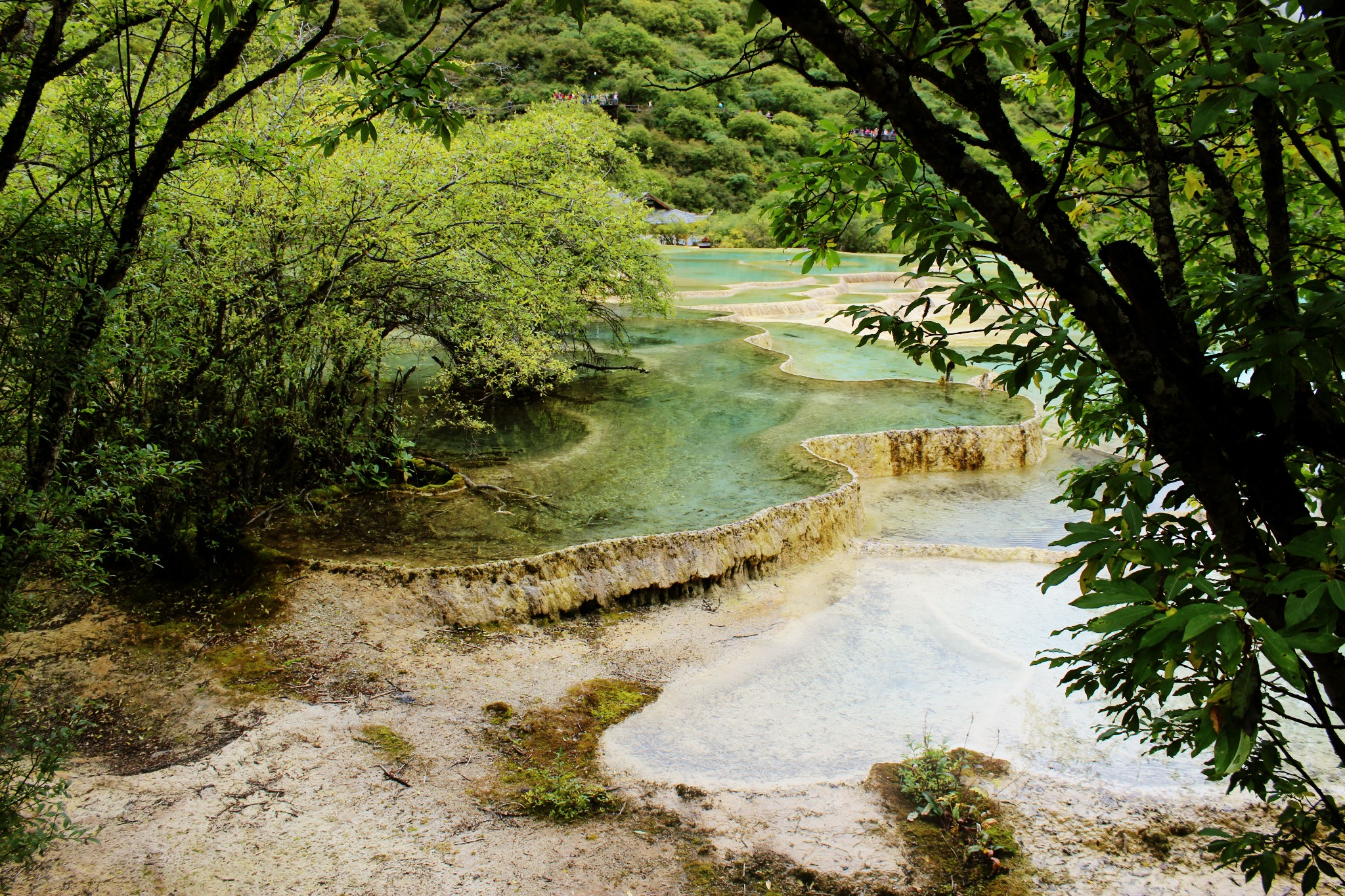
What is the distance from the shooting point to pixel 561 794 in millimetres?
5078

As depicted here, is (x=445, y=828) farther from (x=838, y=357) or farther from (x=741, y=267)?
(x=741, y=267)

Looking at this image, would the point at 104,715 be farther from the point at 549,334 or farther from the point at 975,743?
the point at 549,334

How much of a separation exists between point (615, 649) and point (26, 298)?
509cm

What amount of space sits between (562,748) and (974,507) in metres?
7.73

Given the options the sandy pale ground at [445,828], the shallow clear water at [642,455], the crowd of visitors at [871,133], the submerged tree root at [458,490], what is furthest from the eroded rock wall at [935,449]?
the crowd of visitors at [871,133]

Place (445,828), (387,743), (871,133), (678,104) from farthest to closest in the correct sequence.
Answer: (678,104)
(387,743)
(445,828)
(871,133)

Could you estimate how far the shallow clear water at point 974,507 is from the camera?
10.3m

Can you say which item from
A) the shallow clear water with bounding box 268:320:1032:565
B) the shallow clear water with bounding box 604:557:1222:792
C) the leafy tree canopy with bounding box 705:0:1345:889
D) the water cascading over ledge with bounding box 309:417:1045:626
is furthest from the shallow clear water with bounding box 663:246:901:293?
the leafy tree canopy with bounding box 705:0:1345:889

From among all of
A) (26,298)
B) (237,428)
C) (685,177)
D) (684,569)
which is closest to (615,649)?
(684,569)

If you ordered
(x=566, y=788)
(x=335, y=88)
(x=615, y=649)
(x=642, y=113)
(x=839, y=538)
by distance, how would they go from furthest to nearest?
(x=642, y=113) → (x=839, y=538) → (x=335, y=88) → (x=615, y=649) → (x=566, y=788)

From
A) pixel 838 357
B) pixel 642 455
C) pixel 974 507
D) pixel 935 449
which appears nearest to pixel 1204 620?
pixel 642 455

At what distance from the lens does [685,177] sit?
55875 mm

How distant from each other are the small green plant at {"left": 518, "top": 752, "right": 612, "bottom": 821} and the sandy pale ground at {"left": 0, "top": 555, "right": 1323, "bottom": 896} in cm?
13

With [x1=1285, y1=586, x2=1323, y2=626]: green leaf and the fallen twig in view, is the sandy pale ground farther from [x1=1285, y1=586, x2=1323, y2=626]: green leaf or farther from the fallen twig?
[x1=1285, y1=586, x2=1323, y2=626]: green leaf
